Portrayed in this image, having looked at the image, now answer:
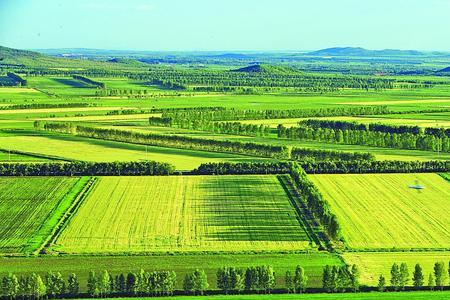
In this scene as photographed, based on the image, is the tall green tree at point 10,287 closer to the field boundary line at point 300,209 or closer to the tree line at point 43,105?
the field boundary line at point 300,209

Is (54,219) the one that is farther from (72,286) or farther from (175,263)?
(72,286)

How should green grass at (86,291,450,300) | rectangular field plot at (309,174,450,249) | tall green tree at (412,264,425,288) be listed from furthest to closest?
rectangular field plot at (309,174,450,249) → tall green tree at (412,264,425,288) → green grass at (86,291,450,300)

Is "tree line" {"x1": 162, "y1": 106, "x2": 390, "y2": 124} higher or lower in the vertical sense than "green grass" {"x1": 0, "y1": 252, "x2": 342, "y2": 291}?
lower

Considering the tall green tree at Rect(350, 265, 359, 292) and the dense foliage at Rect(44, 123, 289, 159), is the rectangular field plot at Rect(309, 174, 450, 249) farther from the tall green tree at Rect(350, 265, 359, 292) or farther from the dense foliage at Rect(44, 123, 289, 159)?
the dense foliage at Rect(44, 123, 289, 159)

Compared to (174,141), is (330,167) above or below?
above

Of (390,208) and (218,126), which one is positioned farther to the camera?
(218,126)

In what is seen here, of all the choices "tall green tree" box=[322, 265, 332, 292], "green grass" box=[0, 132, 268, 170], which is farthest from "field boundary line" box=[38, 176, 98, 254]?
"tall green tree" box=[322, 265, 332, 292]

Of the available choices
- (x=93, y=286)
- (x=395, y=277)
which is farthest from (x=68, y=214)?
(x=395, y=277)
